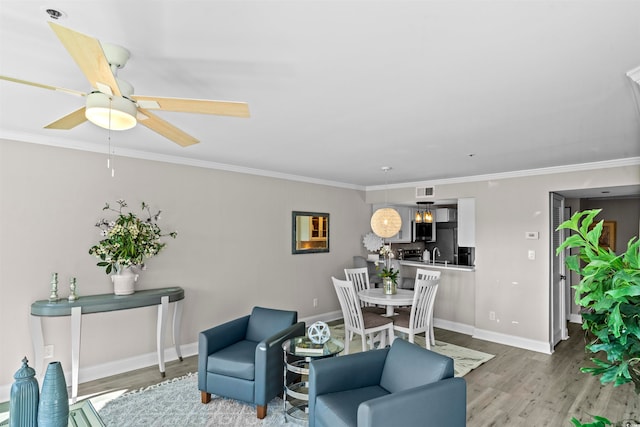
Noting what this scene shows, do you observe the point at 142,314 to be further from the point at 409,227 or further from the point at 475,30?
the point at 409,227

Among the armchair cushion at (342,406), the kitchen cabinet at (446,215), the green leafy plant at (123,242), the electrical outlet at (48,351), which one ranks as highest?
the kitchen cabinet at (446,215)

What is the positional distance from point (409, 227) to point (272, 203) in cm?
331

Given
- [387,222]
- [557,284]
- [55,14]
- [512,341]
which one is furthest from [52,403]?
[557,284]

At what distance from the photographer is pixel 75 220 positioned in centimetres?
368

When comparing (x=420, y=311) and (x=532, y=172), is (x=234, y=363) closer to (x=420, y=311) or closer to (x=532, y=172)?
(x=420, y=311)

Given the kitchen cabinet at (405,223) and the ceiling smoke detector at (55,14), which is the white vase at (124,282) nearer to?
the ceiling smoke detector at (55,14)

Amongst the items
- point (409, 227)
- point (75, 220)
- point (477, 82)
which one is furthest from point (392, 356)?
Answer: point (409, 227)

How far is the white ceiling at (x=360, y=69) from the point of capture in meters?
1.45

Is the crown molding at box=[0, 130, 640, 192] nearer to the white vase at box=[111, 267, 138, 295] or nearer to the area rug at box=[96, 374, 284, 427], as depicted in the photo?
the white vase at box=[111, 267, 138, 295]

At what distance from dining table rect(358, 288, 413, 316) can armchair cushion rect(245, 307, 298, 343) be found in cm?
122

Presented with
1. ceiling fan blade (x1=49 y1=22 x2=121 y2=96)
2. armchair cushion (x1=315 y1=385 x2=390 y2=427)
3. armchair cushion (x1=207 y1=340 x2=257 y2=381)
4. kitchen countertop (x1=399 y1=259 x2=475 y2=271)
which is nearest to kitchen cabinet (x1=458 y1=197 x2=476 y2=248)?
kitchen countertop (x1=399 y1=259 x2=475 y2=271)

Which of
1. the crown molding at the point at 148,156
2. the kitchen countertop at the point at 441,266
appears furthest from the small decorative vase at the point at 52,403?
the kitchen countertop at the point at 441,266

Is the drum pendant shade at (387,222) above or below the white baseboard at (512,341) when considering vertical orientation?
above

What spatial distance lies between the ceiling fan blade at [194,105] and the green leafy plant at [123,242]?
2.28 meters
